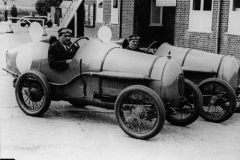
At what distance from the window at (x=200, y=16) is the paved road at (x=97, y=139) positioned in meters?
8.31

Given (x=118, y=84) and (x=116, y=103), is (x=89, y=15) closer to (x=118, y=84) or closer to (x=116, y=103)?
(x=118, y=84)

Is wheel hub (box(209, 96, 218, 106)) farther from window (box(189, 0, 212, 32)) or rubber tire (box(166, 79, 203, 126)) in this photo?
window (box(189, 0, 212, 32))

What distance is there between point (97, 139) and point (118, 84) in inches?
40.3

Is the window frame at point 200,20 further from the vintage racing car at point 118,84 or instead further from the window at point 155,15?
the vintage racing car at point 118,84

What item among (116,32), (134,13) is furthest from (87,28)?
(134,13)

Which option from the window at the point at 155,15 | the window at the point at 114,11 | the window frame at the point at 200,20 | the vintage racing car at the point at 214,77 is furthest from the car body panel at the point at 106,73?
the window at the point at 114,11

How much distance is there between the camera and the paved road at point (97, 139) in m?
5.76

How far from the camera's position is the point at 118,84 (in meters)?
7.01

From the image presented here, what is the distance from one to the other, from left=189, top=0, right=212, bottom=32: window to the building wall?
18cm

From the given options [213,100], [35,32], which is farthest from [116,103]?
[35,32]

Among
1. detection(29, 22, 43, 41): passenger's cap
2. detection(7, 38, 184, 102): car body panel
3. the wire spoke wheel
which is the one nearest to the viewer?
the wire spoke wheel

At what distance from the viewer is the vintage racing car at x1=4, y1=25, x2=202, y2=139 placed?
6598 millimetres

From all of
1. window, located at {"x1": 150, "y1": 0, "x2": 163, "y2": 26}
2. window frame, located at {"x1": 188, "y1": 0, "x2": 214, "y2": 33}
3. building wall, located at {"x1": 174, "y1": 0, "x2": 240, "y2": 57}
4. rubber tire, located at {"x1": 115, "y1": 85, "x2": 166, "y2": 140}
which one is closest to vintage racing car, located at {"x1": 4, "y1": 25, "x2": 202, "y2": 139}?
rubber tire, located at {"x1": 115, "y1": 85, "x2": 166, "y2": 140}

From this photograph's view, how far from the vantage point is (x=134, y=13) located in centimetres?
1961
